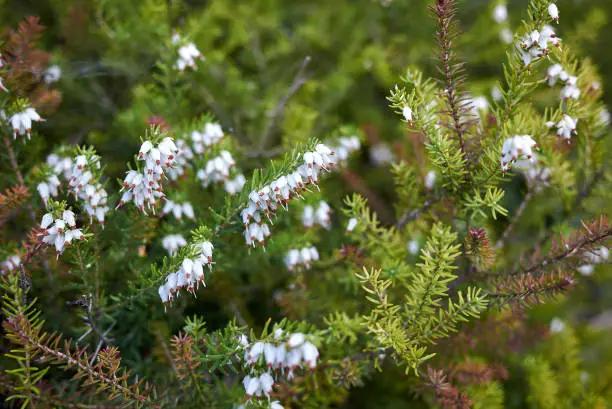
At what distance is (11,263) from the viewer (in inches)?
59.3

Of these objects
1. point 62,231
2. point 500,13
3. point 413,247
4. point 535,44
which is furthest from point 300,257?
point 500,13

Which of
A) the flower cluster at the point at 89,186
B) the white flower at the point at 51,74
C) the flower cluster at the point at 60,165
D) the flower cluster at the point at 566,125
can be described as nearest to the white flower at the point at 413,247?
the flower cluster at the point at 566,125

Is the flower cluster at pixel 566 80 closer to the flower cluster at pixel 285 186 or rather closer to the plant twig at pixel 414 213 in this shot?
the plant twig at pixel 414 213

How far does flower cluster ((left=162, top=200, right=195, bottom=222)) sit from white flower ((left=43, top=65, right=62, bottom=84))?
2.83 ft

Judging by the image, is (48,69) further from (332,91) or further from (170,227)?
(332,91)

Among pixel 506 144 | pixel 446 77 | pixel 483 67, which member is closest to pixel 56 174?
pixel 446 77

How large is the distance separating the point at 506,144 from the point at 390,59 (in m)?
1.62

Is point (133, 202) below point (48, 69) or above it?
below

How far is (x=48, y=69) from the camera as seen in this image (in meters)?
2.09

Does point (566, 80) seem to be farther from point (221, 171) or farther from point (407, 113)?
point (221, 171)

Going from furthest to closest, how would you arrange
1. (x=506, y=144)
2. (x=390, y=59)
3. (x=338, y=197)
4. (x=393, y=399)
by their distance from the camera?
(x=390, y=59) → (x=338, y=197) → (x=393, y=399) → (x=506, y=144)

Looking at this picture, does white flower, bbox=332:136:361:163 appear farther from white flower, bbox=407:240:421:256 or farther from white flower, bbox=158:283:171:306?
white flower, bbox=158:283:171:306

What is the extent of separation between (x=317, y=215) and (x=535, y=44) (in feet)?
2.93

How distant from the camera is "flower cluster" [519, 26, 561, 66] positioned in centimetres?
134
